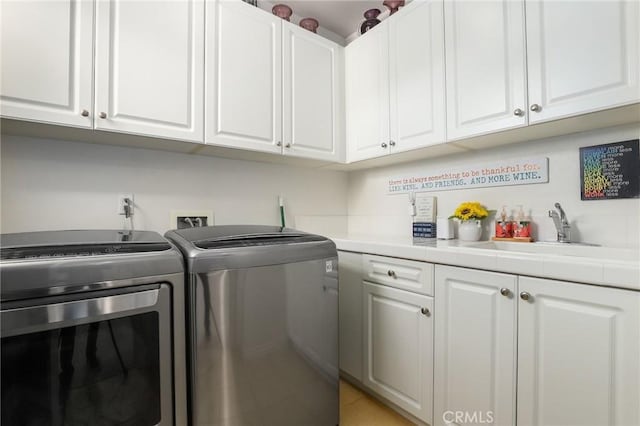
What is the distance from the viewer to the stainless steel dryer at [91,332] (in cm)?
82

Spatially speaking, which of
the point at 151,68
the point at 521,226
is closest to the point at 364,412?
the point at 521,226

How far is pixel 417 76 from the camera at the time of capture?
1676mm

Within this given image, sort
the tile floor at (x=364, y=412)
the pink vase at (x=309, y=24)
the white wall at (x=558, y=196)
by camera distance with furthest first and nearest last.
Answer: the pink vase at (x=309, y=24)
the tile floor at (x=364, y=412)
the white wall at (x=558, y=196)

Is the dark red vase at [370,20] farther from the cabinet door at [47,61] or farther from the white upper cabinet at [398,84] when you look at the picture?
the cabinet door at [47,61]

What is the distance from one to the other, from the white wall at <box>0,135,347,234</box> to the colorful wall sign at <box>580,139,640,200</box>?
151cm

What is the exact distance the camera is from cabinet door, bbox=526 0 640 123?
3.47 feet

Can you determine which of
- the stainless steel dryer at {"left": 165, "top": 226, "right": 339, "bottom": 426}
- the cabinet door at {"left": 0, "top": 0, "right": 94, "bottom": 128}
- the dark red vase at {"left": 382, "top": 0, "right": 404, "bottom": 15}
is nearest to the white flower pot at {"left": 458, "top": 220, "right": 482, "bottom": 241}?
the stainless steel dryer at {"left": 165, "top": 226, "right": 339, "bottom": 426}

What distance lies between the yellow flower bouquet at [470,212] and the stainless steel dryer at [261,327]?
0.78 meters

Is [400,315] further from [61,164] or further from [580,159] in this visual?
[61,164]

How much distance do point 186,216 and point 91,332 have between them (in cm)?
93

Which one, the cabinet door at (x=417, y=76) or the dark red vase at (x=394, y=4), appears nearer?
the cabinet door at (x=417, y=76)

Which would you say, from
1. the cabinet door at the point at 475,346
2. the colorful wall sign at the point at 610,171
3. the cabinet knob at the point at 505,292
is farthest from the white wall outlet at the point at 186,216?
the colorful wall sign at the point at 610,171

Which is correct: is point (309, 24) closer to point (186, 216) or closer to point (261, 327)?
point (186, 216)

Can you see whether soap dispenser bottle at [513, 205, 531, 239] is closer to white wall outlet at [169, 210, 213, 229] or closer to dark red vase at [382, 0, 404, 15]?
dark red vase at [382, 0, 404, 15]
